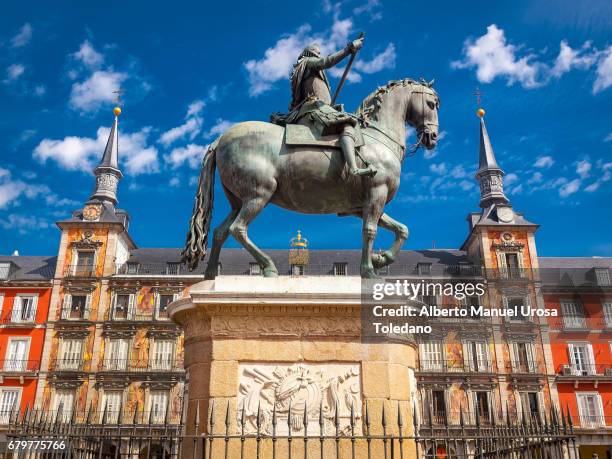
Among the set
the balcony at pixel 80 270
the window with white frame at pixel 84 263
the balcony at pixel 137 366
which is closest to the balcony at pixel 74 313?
the balcony at pixel 80 270

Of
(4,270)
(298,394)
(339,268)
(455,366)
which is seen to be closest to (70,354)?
(4,270)

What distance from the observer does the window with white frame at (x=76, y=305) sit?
4144 cm

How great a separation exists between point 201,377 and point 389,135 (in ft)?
11.7

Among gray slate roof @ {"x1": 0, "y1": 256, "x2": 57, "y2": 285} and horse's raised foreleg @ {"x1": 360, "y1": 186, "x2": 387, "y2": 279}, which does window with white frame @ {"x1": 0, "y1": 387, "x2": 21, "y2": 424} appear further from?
horse's raised foreleg @ {"x1": 360, "y1": 186, "x2": 387, "y2": 279}

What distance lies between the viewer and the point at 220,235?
22.4 feet

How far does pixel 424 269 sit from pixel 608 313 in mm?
13645

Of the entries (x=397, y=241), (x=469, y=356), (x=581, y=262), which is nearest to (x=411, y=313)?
(x=397, y=241)

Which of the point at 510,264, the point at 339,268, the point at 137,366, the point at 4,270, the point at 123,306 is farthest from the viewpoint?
the point at 339,268

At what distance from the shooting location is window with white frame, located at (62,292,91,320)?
136 ft

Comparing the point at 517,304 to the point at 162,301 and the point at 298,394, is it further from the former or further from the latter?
the point at 298,394

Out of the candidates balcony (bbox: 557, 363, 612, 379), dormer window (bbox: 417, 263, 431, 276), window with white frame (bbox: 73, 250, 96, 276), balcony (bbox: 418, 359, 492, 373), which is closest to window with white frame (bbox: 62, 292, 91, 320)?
window with white frame (bbox: 73, 250, 96, 276)

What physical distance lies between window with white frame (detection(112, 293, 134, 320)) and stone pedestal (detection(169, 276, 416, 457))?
37.7 metres

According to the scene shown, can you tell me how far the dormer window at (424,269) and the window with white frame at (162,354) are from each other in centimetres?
1954

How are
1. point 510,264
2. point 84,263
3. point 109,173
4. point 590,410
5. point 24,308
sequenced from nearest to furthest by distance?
1. point 590,410
2. point 24,308
3. point 84,263
4. point 510,264
5. point 109,173
